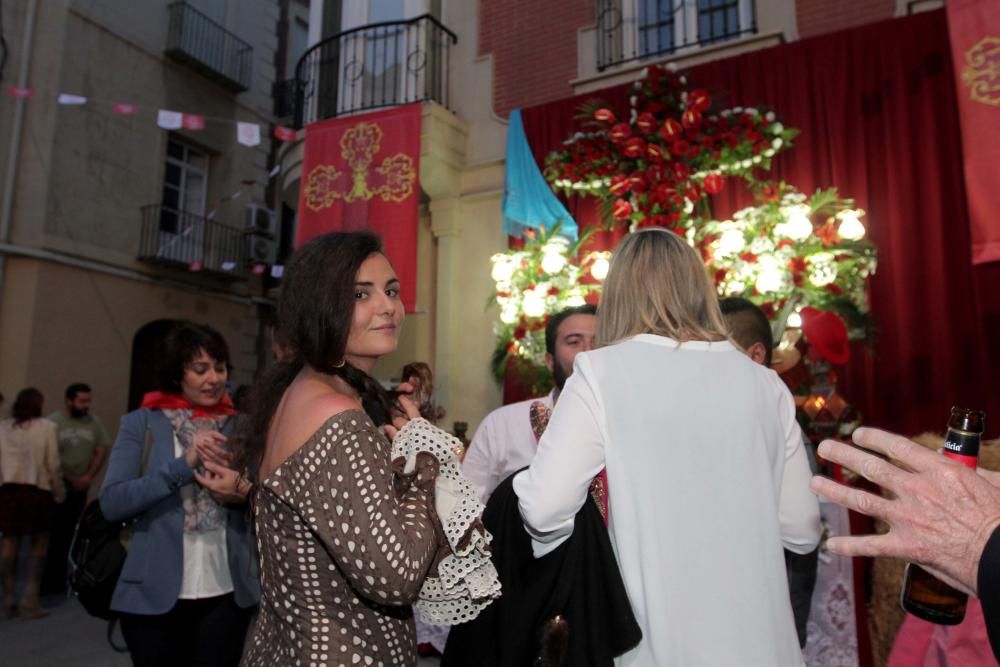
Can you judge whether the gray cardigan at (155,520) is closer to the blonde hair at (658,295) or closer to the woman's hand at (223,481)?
the woman's hand at (223,481)

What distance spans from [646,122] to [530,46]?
134 inches

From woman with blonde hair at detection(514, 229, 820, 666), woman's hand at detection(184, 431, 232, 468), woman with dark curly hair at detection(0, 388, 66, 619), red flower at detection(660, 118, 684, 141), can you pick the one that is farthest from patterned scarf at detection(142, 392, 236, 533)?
woman with dark curly hair at detection(0, 388, 66, 619)

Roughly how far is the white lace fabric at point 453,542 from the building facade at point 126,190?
814 centimetres

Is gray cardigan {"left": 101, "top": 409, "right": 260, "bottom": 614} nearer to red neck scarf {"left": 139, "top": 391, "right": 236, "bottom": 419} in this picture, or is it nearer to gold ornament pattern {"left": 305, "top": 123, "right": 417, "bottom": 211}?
red neck scarf {"left": 139, "top": 391, "right": 236, "bottom": 419}

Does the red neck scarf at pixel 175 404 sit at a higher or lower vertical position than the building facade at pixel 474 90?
lower

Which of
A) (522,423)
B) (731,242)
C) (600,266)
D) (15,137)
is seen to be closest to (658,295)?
(522,423)

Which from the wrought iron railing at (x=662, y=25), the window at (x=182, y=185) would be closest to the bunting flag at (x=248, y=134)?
the wrought iron railing at (x=662, y=25)

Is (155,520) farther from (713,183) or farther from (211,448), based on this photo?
(713,183)

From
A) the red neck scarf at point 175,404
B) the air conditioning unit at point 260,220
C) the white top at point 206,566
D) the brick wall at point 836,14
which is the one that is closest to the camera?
the white top at point 206,566

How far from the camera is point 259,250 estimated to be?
14.1 metres

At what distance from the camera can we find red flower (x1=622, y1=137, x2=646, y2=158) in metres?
5.30

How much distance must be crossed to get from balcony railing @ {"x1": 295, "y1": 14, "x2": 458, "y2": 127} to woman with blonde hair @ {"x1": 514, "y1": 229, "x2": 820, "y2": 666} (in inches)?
286

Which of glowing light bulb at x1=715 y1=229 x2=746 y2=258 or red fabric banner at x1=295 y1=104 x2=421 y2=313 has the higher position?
red fabric banner at x1=295 y1=104 x2=421 y2=313

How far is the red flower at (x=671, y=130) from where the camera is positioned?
5.18 m
